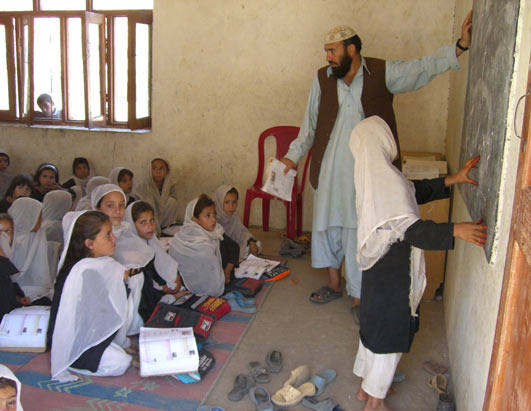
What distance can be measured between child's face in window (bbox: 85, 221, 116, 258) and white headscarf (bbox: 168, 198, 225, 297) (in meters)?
0.99

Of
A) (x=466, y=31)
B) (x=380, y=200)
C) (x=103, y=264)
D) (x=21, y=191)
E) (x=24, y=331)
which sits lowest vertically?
(x=24, y=331)

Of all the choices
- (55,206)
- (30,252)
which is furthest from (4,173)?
(30,252)

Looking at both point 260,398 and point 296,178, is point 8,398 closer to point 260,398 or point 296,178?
point 260,398

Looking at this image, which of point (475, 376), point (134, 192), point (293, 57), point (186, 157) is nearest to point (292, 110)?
point (293, 57)

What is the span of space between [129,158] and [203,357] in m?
3.51

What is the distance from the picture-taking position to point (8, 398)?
196cm

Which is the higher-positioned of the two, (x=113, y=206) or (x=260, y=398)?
(x=113, y=206)

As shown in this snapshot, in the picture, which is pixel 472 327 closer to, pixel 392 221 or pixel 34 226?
pixel 392 221

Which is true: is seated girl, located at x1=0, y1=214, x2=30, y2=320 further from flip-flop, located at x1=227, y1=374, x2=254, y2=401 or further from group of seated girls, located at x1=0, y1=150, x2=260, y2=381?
flip-flop, located at x1=227, y1=374, x2=254, y2=401

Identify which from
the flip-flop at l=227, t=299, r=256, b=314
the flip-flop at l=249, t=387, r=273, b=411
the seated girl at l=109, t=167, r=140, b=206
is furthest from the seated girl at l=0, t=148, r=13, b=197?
the flip-flop at l=249, t=387, r=273, b=411

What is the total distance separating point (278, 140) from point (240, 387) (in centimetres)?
307

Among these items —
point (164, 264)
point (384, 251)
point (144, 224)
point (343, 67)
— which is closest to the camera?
point (384, 251)

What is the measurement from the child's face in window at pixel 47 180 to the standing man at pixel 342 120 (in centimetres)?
280

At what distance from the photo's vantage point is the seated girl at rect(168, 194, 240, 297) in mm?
3904
